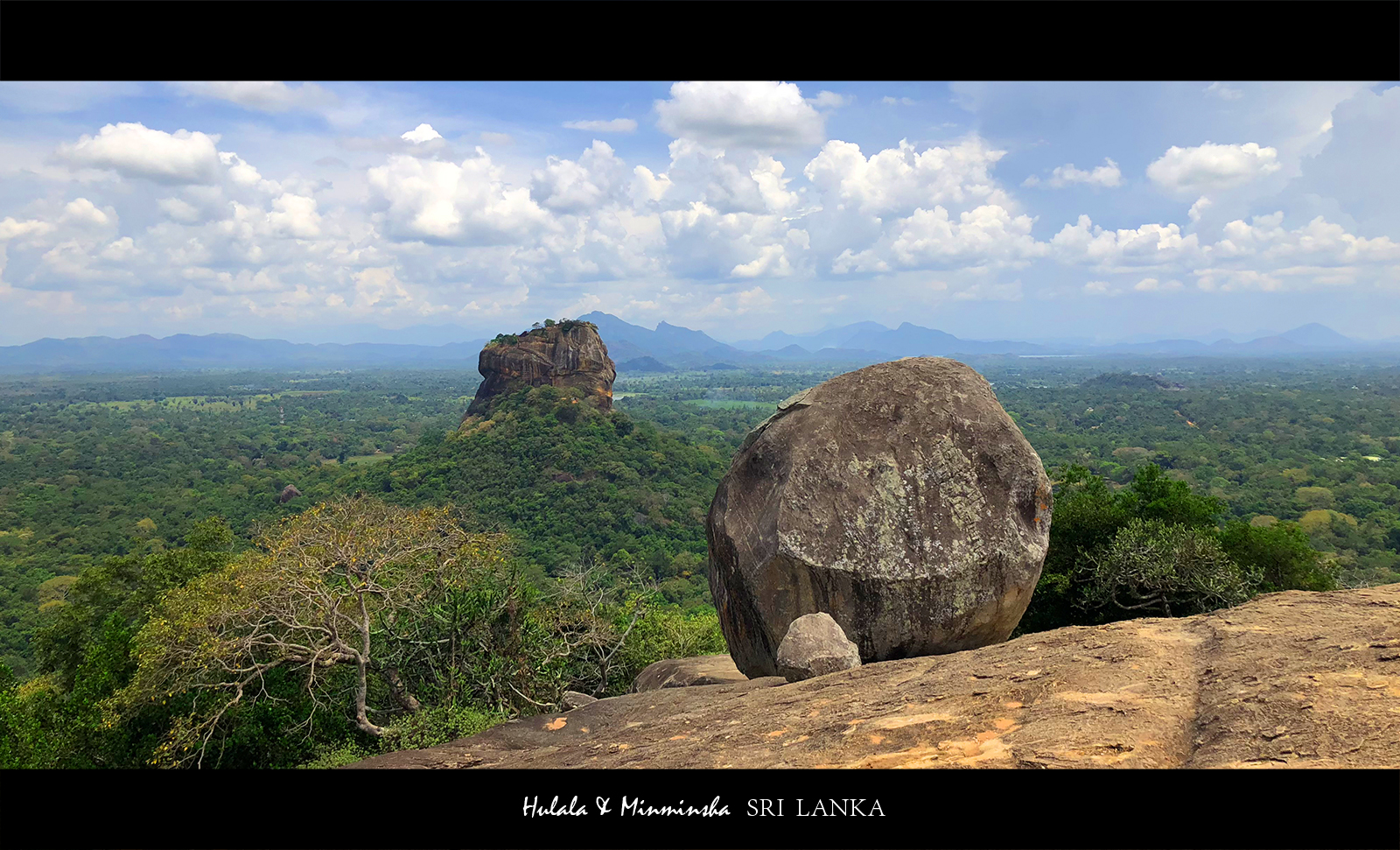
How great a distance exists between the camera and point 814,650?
830cm

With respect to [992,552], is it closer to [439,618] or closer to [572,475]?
[439,618]

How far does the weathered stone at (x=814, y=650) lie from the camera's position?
823cm

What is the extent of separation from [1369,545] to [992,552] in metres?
52.3

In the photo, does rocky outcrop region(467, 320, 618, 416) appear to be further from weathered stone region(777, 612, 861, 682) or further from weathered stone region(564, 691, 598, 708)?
weathered stone region(777, 612, 861, 682)

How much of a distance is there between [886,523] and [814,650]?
2.24 meters

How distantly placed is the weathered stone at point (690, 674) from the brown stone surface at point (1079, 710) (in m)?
2.20

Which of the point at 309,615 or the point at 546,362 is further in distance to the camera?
the point at 546,362

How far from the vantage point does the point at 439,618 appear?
12.0m

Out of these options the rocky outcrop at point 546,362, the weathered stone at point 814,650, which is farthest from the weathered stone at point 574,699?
the rocky outcrop at point 546,362

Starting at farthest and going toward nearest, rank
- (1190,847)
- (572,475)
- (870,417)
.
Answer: (572,475) → (870,417) → (1190,847)

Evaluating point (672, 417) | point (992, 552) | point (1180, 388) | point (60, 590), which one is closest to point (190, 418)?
point (672, 417)

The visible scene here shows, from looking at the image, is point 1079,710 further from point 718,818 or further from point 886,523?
point 886,523

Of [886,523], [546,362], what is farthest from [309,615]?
[546,362]

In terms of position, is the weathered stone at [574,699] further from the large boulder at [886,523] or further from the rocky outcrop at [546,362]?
the rocky outcrop at [546,362]
